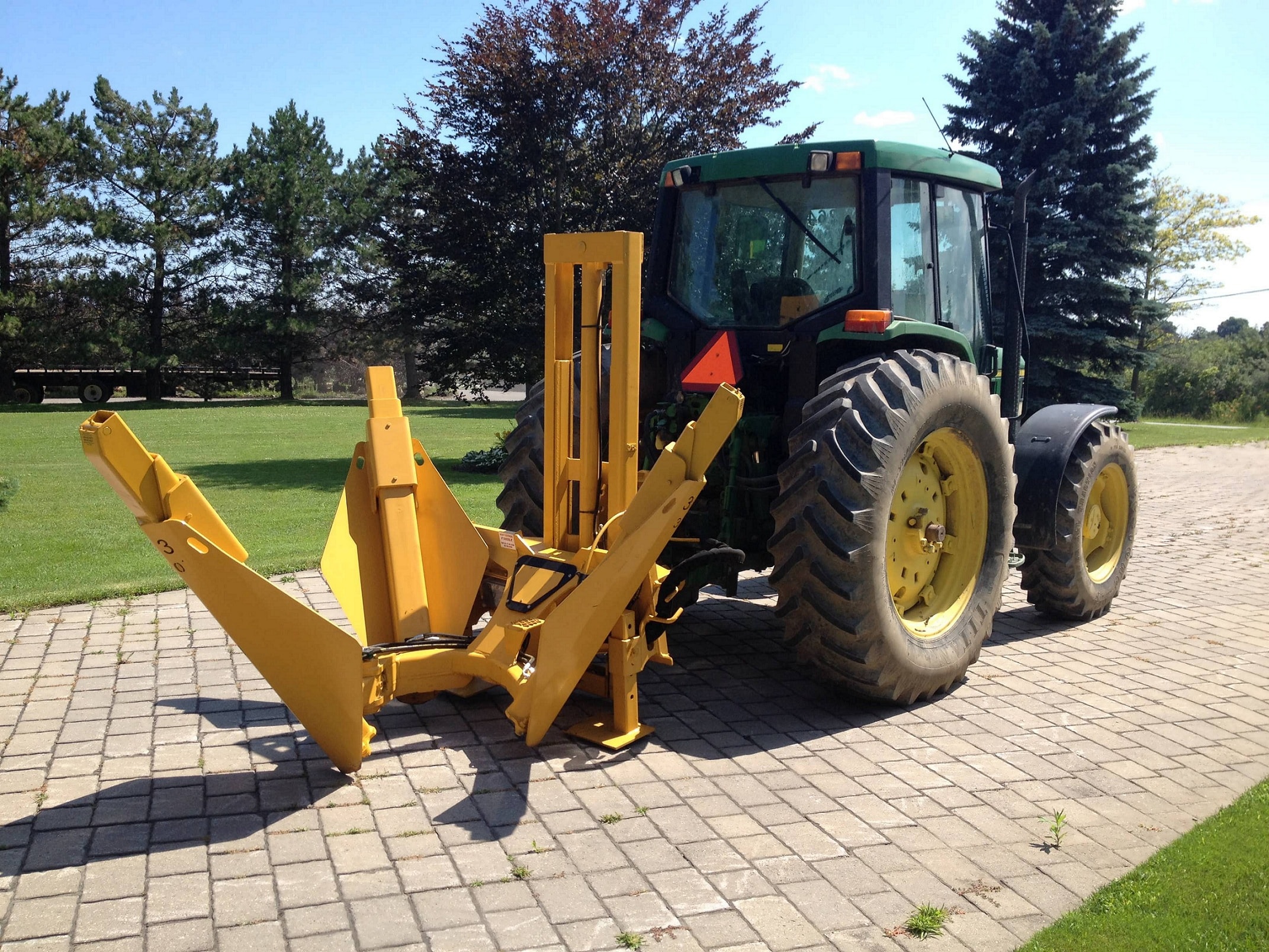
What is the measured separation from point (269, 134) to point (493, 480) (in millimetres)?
28560

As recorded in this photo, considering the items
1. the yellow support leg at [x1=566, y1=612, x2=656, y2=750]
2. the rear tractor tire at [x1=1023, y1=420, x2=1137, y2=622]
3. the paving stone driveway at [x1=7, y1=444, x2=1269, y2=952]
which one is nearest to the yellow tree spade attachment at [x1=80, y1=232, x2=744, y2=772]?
the yellow support leg at [x1=566, y1=612, x2=656, y2=750]

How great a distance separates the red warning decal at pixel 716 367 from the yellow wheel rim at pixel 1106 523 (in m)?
2.81

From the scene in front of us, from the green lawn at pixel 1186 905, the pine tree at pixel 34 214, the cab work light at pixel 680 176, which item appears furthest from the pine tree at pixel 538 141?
the pine tree at pixel 34 214

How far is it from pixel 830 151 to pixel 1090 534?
10.1 feet

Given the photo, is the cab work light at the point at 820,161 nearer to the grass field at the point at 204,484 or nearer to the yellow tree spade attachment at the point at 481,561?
the yellow tree spade attachment at the point at 481,561

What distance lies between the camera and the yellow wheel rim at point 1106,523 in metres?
6.48

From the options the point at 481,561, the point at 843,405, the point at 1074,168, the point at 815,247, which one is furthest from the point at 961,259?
the point at 1074,168

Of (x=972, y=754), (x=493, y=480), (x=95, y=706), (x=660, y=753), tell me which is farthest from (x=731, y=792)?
(x=493, y=480)

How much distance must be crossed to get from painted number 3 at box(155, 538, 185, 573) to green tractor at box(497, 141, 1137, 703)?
1.77m

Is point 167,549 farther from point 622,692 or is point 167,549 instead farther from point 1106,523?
point 1106,523

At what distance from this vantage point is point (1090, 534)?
21.2ft

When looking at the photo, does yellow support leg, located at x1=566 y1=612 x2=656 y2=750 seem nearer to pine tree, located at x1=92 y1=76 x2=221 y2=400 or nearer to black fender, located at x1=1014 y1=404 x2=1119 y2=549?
black fender, located at x1=1014 y1=404 x2=1119 y2=549

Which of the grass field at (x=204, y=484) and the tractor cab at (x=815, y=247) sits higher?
the tractor cab at (x=815, y=247)

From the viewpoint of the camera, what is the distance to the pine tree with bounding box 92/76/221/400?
3288cm
